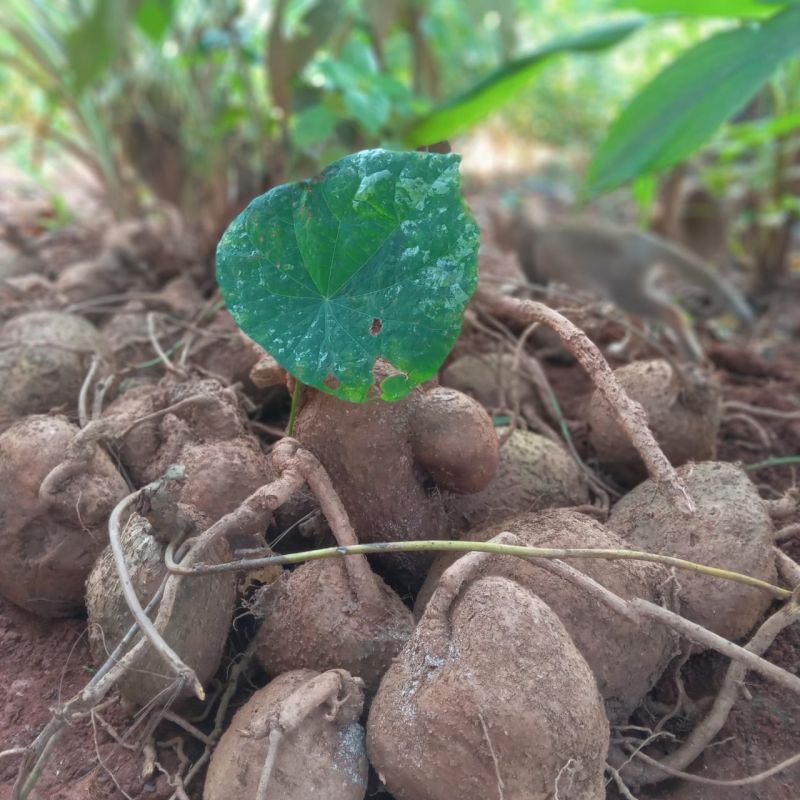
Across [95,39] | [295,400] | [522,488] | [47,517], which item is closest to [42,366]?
[47,517]

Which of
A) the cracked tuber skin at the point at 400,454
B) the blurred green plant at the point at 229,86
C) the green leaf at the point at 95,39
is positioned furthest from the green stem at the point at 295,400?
the green leaf at the point at 95,39

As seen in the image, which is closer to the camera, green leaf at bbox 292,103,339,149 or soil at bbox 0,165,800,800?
soil at bbox 0,165,800,800

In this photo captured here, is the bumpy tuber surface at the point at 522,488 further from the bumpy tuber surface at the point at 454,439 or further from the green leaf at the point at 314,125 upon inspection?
the green leaf at the point at 314,125

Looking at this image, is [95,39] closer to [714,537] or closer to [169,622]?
[169,622]

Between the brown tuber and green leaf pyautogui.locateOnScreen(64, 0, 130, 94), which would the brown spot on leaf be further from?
green leaf pyautogui.locateOnScreen(64, 0, 130, 94)

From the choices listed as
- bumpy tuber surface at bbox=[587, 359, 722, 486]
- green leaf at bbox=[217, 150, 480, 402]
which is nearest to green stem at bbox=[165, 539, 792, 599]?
green leaf at bbox=[217, 150, 480, 402]

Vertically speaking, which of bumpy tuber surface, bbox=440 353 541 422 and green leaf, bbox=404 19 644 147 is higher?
green leaf, bbox=404 19 644 147

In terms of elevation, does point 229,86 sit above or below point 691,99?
above
